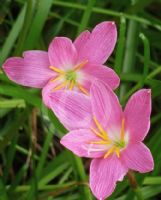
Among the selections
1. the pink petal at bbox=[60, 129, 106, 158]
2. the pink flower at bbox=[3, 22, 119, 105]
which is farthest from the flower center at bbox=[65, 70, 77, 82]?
the pink petal at bbox=[60, 129, 106, 158]

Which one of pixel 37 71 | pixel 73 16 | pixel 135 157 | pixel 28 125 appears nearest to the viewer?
pixel 135 157

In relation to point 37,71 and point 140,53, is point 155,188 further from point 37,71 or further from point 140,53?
point 140,53

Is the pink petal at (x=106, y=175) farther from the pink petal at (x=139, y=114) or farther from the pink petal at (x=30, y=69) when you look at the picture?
the pink petal at (x=30, y=69)

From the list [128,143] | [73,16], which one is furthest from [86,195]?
[73,16]

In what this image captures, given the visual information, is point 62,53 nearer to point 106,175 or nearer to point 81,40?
point 81,40

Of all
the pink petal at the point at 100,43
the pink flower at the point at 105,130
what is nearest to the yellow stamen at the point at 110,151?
the pink flower at the point at 105,130

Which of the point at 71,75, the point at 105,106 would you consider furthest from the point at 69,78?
the point at 105,106
